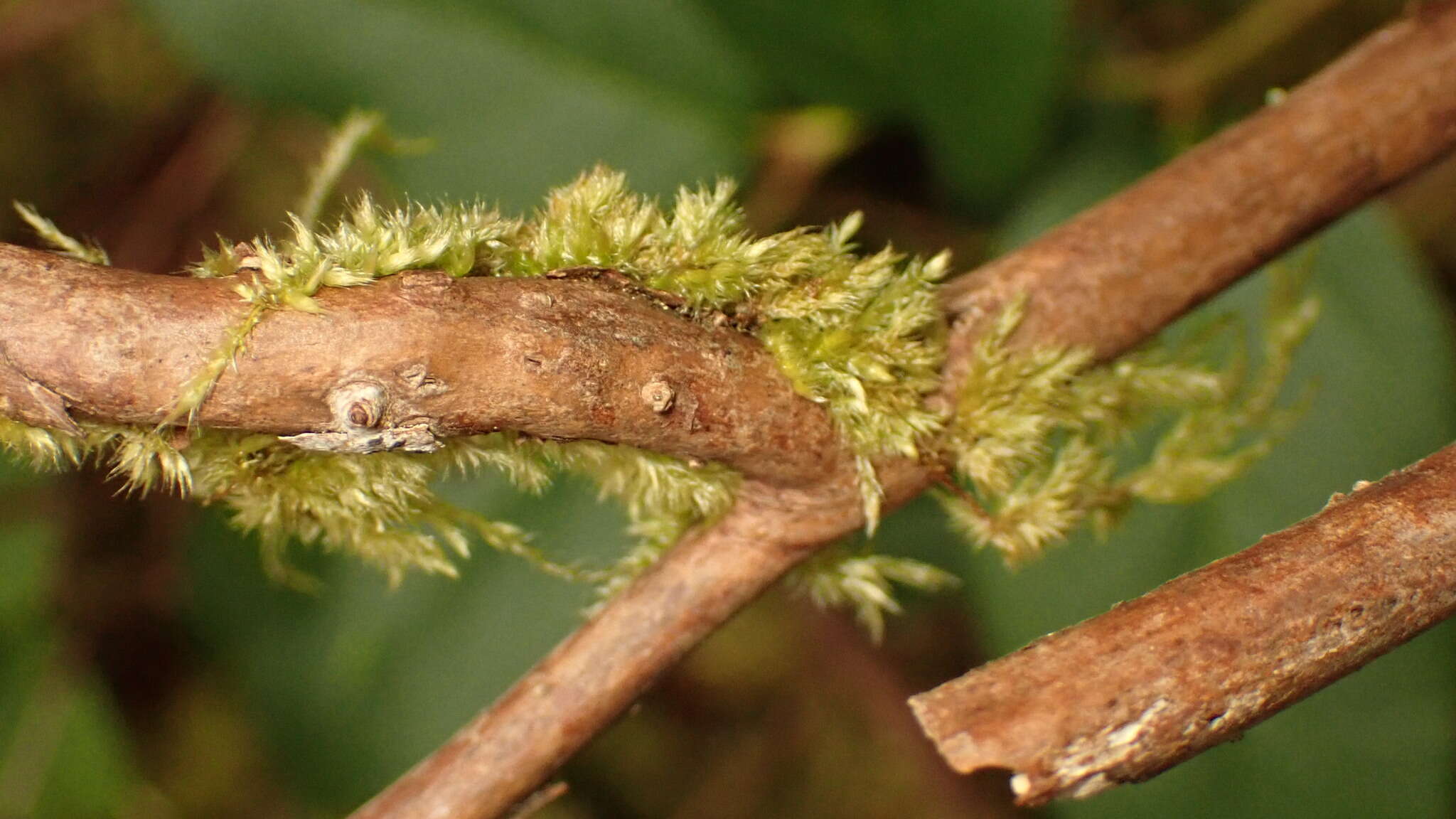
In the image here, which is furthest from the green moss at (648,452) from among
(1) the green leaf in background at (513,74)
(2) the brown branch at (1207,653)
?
(1) the green leaf in background at (513,74)

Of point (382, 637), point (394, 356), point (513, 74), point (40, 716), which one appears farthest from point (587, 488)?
point (40, 716)

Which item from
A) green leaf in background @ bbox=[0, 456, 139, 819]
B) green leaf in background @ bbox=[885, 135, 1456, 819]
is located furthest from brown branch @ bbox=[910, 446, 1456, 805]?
green leaf in background @ bbox=[0, 456, 139, 819]

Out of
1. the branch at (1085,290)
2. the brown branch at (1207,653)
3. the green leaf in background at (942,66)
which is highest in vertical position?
the green leaf in background at (942,66)

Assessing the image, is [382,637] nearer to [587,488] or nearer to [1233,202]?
[587,488]

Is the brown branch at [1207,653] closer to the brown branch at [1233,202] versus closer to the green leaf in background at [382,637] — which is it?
the brown branch at [1233,202]

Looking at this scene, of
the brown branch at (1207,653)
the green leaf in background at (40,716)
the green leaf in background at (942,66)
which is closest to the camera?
the brown branch at (1207,653)

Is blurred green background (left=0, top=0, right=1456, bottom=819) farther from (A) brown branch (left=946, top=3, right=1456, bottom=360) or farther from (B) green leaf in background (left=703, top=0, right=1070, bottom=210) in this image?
(A) brown branch (left=946, top=3, right=1456, bottom=360)

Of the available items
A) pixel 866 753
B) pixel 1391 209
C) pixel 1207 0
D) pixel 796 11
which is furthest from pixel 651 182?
pixel 1391 209
